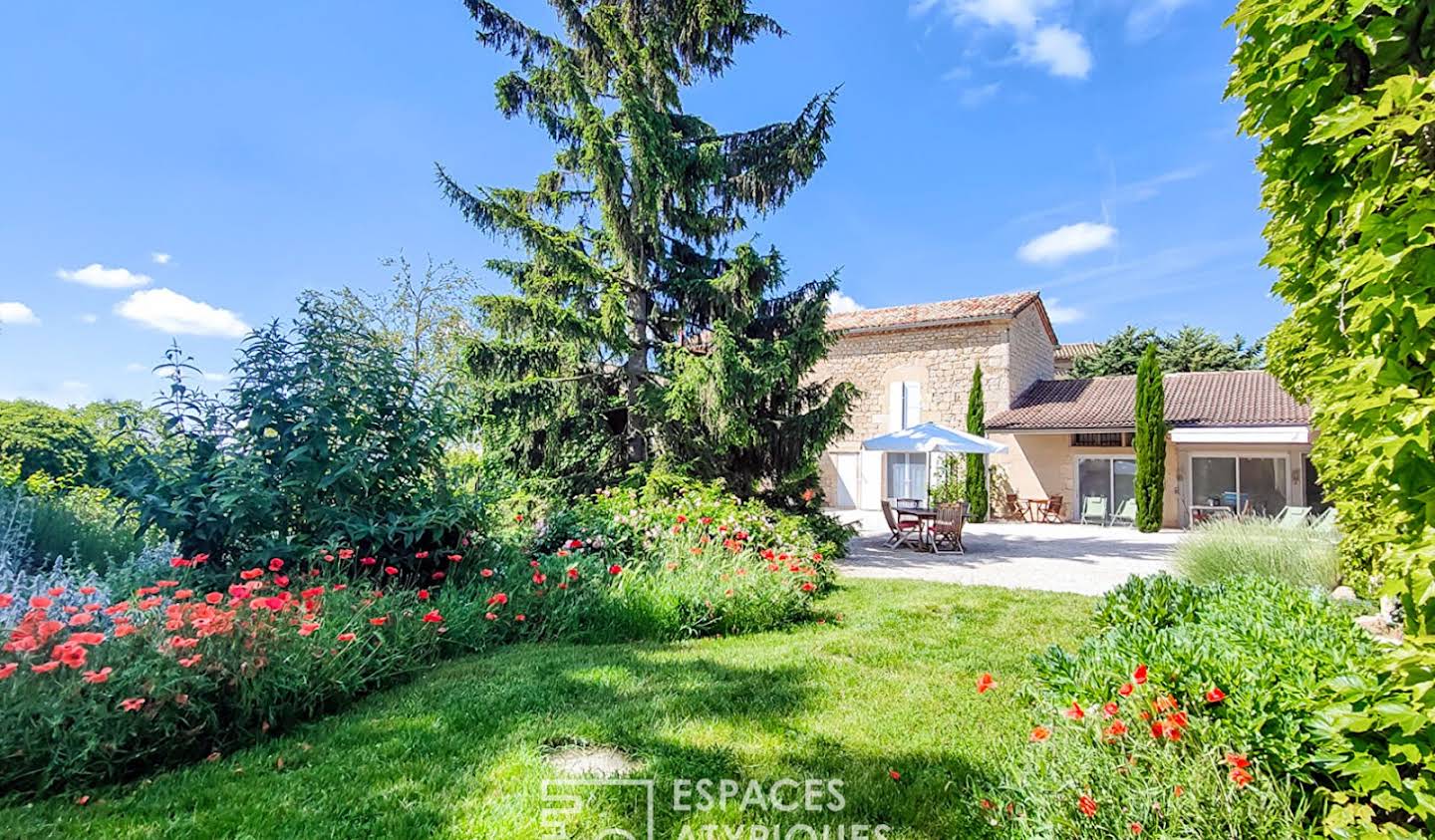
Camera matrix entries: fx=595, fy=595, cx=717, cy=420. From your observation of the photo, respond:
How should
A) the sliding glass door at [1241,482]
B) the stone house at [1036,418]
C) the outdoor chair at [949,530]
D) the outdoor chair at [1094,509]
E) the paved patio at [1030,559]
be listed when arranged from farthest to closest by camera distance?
the outdoor chair at [1094,509]
the stone house at [1036,418]
the sliding glass door at [1241,482]
the outdoor chair at [949,530]
the paved patio at [1030,559]

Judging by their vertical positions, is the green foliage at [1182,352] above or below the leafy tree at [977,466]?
above

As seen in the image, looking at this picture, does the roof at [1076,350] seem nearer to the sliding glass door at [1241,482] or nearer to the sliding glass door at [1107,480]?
the sliding glass door at [1107,480]

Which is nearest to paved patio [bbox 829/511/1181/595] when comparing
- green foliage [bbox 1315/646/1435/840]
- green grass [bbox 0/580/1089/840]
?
green grass [bbox 0/580/1089/840]

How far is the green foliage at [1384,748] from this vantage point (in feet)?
5.64

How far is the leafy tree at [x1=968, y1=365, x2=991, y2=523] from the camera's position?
72.8 ft

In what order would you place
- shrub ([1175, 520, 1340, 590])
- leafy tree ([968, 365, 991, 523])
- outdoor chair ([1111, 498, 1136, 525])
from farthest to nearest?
1. leafy tree ([968, 365, 991, 523])
2. outdoor chair ([1111, 498, 1136, 525])
3. shrub ([1175, 520, 1340, 590])

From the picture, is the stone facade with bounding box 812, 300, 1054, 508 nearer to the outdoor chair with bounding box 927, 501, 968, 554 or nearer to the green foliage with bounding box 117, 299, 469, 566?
the outdoor chair with bounding box 927, 501, 968, 554

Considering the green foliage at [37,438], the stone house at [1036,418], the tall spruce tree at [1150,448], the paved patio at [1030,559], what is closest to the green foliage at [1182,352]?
the stone house at [1036,418]

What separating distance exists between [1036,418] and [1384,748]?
74.8 ft

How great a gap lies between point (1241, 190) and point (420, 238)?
2378 centimetres

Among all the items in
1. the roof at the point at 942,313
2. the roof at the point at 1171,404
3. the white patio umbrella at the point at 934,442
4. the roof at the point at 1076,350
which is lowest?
the white patio umbrella at the point at 934,442

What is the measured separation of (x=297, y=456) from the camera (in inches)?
226

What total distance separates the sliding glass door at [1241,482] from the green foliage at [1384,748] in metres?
22.7

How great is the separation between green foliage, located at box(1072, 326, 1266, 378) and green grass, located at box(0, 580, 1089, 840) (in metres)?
35.3
